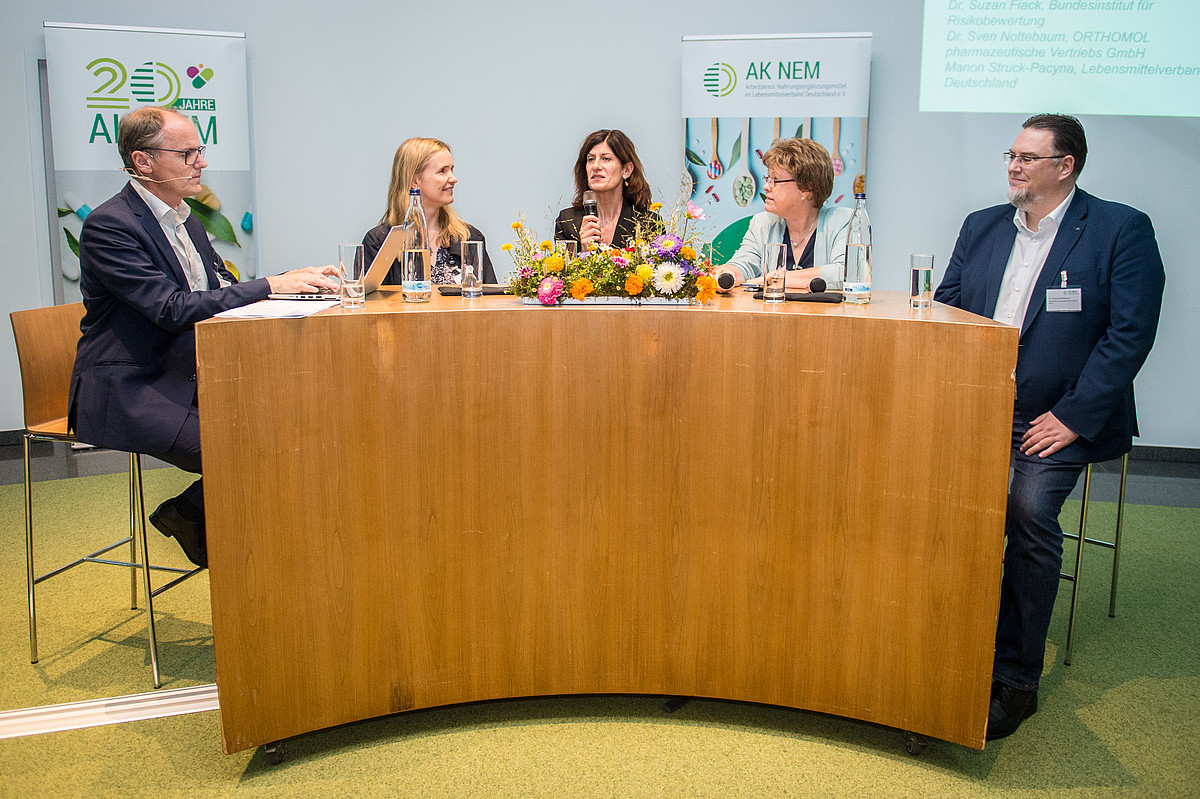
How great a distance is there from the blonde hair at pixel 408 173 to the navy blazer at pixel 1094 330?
237 cm

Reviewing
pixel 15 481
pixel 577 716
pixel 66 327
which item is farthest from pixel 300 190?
pixel 577 716

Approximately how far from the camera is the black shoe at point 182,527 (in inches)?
109

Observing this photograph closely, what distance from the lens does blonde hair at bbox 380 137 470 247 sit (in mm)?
3691

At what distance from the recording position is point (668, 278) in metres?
2.24

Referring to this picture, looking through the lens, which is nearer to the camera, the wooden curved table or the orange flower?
the wooden curved table

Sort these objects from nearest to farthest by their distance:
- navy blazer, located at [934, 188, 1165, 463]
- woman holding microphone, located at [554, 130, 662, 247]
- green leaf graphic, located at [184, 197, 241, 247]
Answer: navy blazer, located at [934, 188, 1165, 463] → woman holding microphone, located at [554, 130, 662, 247] → green leaf graphic, located at [184, 197, 241, 247]

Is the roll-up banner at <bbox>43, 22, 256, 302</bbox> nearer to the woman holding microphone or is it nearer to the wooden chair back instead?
the woman holding microphone

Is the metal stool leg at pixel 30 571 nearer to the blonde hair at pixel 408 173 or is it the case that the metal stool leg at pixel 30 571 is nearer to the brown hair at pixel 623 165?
the blonde hair at pixel 408 173

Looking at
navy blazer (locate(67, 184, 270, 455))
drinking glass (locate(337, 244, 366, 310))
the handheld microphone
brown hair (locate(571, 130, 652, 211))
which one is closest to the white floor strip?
navy blazer (locate(67, 184, 270, 455))

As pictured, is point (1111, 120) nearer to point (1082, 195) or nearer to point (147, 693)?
point (1082, 195)

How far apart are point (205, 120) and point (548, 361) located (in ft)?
12.8

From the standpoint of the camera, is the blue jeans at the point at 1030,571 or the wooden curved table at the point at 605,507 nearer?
the wooden curved table at the point at 605,507

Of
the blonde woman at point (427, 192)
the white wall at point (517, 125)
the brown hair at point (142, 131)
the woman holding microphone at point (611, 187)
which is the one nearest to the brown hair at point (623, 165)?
the woman holding microphone at point (611, 187)

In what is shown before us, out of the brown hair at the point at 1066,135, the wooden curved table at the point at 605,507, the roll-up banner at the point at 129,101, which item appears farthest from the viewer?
the roll-up banner at the point at 129,101
